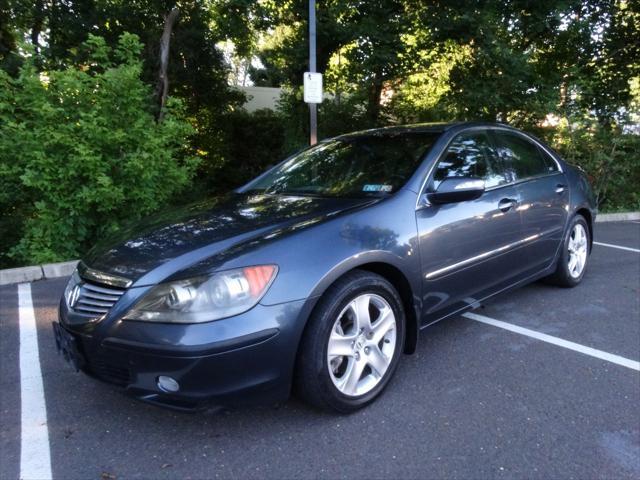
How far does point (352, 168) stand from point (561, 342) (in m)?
1.86

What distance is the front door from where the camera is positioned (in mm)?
2928

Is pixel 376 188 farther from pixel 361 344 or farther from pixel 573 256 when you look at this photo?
pixel 573 256

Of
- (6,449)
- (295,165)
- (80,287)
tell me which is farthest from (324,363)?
(295,165)

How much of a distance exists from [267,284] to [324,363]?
19.2 inches

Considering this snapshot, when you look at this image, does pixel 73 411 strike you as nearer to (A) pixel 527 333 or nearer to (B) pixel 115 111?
(A) pixel 527 333

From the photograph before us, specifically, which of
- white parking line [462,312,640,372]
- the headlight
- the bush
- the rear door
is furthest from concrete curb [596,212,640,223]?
the headlight

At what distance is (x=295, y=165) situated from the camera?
379cm

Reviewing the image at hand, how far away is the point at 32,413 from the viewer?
2648 millimetres

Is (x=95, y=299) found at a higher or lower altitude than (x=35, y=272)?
higher

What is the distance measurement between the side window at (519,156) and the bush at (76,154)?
375cm

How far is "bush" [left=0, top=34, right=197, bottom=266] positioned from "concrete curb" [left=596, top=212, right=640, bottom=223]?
7.56m

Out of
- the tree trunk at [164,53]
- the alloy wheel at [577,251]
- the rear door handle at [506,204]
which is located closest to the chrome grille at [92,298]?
the rear door handle at [506,204]

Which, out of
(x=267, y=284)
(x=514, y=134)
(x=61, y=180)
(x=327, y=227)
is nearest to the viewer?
(x=267, y=284)

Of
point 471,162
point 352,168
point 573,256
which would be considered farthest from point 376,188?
point 573,256
